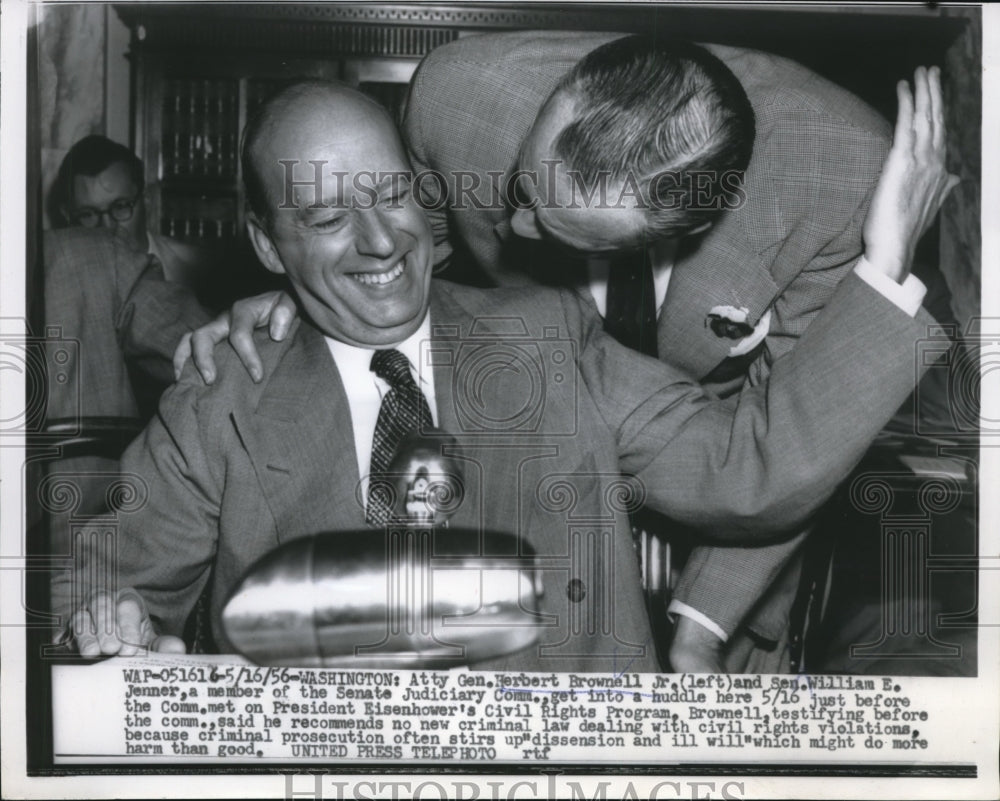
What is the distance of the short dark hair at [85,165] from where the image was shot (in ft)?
6.76

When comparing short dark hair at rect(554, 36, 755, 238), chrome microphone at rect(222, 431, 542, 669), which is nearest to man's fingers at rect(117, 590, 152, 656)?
chrome microphone at rect(222, 431, 542, 669)

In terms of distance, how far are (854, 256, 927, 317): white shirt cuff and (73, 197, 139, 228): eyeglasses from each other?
1393 mm

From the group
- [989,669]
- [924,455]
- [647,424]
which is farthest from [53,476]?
[989,669]

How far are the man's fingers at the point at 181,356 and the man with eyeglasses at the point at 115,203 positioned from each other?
12cm

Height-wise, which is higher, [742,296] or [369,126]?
[369,126]

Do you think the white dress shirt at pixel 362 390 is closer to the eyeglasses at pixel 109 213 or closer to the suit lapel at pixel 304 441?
the suit lapel at pixel 304 441

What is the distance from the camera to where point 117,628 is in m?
2.04

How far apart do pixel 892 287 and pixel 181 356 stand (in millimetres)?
1324

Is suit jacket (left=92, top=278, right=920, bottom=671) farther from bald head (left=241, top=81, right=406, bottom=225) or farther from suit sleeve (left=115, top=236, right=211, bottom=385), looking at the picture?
bald head (left=241, top=81, right=406, bottom=225)

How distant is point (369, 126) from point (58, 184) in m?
0.67

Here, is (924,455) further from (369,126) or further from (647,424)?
(369,126)

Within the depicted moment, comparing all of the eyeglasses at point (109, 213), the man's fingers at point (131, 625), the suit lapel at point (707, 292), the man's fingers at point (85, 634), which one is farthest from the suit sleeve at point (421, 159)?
the man's fingers at point (85, 634)

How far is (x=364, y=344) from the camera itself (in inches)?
76.9

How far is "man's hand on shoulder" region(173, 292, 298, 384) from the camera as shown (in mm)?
1926
